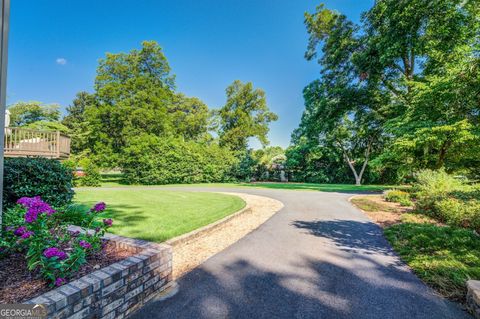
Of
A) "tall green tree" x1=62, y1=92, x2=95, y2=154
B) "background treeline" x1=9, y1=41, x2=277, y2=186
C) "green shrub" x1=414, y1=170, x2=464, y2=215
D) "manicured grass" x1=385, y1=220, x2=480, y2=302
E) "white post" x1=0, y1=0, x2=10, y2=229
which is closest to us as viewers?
"manicured grass" x1=385, y1=220, x2=480, y2=302

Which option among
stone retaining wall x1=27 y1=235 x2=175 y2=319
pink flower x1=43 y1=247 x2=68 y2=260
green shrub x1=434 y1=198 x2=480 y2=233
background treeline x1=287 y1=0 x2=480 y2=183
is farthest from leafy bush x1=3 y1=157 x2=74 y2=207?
green shrub x1=434 y1=198 x2=480 y2=233

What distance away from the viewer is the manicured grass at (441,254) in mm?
2822

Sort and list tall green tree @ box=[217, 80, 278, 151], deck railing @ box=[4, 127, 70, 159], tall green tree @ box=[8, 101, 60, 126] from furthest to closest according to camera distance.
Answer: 1. tall green tree @ box=[217, 80, 278, 151]
2. tall green tree @ box=[8, 101, 60, 126]
3. deck railing @ box=[4, 127, 70, 159]

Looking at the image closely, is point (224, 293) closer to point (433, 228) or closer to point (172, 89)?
point (433, 228)

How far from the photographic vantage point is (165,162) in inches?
717

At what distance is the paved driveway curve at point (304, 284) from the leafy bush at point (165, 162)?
1504cm

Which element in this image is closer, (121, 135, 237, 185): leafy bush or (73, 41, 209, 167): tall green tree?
(121, 135, 237, 185): leafy bush

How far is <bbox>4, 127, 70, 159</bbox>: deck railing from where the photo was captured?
340 inches

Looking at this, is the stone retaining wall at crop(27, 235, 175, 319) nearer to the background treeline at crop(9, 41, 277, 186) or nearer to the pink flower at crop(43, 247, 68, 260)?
the pink flower at crop(43, 247, 68, 260)

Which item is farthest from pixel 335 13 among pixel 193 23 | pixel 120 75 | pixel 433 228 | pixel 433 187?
pixel 120 75

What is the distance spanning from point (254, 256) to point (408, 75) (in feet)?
53.6

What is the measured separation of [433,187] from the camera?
8156 mm

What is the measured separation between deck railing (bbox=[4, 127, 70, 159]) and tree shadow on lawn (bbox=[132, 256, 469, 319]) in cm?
1020

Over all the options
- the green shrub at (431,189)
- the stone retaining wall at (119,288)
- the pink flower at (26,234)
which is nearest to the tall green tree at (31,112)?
the pink flower at (26,234)
